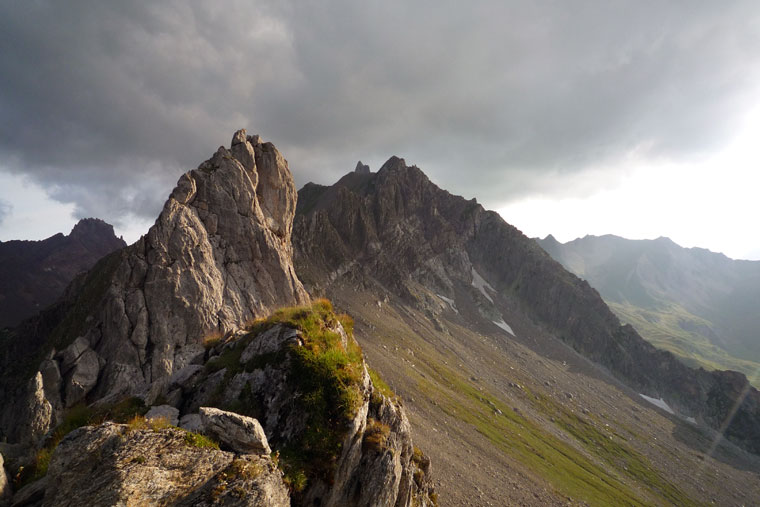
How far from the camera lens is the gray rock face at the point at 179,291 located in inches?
1575

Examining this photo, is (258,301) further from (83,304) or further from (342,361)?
(342,361)

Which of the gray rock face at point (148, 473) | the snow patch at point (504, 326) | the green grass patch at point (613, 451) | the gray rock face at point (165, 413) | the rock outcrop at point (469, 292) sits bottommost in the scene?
the green grass patch at point (613, 451)

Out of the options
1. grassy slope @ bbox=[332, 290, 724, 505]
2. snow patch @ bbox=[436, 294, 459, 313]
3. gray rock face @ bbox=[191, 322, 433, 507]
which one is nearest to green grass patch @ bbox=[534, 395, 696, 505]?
grassy slope @ bbox=[332, 290, 724, 505]

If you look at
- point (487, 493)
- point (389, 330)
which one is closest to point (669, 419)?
point (389, 330)

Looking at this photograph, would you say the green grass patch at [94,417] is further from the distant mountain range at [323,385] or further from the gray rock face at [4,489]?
the gray rock face at [4,489]

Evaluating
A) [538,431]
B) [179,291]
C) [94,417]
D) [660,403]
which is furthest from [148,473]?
[660,403]

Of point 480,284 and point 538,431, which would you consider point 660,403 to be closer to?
point 480,284

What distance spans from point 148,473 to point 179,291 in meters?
43.4

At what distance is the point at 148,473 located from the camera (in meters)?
7.26

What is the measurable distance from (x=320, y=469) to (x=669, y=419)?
19022cm

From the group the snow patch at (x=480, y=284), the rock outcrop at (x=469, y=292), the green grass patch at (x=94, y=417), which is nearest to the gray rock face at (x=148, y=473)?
the green grass patch at (x=94, y=417)

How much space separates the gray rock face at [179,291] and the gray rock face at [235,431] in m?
25.9

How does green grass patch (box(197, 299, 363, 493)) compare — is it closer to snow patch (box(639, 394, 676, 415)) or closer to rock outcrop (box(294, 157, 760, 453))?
rock outcrop (box(294, 157, 760, 453))

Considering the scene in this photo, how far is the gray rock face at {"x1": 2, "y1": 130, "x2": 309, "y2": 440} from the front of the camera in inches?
1575
